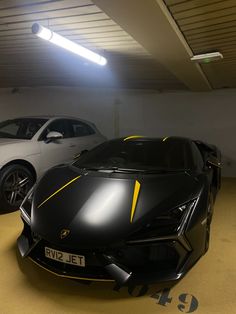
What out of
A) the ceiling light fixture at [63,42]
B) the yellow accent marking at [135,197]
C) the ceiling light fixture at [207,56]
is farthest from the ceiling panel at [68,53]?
the yellow accent marking at [135,197]

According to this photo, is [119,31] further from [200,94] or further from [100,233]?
[200,94]

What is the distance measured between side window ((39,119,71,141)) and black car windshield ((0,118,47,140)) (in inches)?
4.4

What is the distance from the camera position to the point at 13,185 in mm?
3602

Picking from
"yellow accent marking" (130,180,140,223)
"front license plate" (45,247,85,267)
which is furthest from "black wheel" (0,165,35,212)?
"yellow accent marking" (130,180,140,223)

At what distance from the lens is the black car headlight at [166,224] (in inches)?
71.4

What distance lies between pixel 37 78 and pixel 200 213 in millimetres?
5480

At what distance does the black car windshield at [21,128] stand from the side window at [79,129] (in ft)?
1.97

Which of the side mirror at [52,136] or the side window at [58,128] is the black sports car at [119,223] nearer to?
the side mirror at [52,136]

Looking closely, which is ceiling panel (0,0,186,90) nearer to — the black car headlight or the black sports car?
the black sports car

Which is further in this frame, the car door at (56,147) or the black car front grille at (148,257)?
the car door at (56,147)

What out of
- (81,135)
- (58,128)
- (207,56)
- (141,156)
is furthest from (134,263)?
(81,135)

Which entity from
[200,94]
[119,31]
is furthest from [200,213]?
[200,94]

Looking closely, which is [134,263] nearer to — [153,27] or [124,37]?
[153,27]

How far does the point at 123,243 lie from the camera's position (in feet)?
5.84
